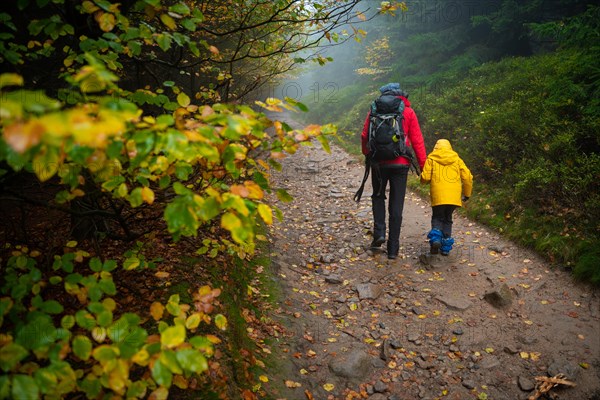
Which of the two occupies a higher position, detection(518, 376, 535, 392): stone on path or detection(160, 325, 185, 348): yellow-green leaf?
detection(160, 325, 185, 348): yellow-green leaf

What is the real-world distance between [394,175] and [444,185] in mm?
825

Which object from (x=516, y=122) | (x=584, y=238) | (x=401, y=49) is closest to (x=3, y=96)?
(x=584, y=238)

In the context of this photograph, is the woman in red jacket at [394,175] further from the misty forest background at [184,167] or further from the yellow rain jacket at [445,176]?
the misty forest background at [184,167]

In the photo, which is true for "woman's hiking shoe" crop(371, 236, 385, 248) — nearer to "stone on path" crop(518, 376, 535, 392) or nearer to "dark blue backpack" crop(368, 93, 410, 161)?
"dark blue backpack" crop(368, 93, 410, 161)

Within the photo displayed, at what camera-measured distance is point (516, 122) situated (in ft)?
27.2

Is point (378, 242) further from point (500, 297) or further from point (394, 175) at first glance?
point (500, 297)

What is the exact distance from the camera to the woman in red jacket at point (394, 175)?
5.51 metres

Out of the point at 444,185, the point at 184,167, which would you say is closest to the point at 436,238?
the point at 444,185

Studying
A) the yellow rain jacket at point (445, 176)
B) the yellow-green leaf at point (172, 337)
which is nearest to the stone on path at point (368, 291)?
the yellow rain jacket at point (445, 176)

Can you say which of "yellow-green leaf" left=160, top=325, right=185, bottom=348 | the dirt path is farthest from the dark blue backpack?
"yellow-green leaf" left=160, top=325, right=185, bottom=348

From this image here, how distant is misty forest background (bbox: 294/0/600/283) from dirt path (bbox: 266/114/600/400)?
2.36ft

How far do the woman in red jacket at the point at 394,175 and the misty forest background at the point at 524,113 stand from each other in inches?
91.9

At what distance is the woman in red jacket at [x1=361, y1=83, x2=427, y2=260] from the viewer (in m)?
5.51

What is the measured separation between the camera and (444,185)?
557 cm
